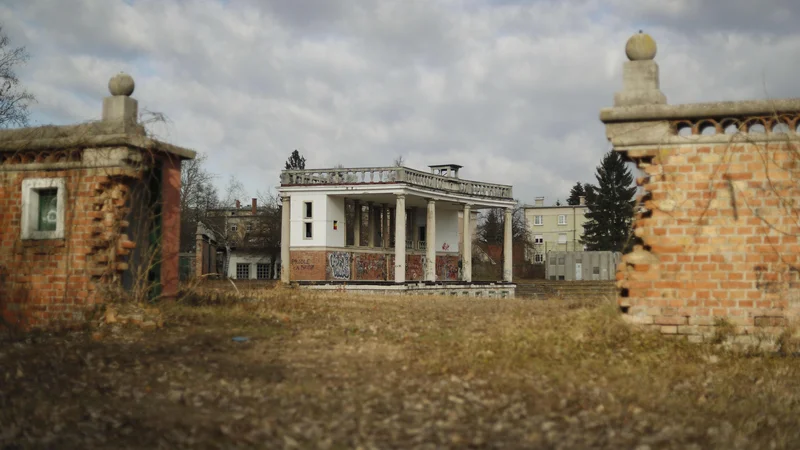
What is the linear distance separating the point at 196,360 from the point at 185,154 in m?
5.47

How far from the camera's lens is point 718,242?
9.80m

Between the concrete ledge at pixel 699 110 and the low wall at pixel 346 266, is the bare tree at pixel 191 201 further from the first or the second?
the concrete ledge at pixel 699 110

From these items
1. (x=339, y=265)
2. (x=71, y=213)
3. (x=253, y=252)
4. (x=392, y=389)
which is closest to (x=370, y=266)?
(x=339, y=265)

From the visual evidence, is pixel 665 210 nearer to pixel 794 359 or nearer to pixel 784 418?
Answer: pixel 794 359

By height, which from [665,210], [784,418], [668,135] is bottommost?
[784,418]

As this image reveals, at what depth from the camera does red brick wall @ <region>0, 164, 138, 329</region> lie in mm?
11469

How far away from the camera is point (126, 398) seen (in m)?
7.23

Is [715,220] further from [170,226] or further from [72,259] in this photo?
[72,259]

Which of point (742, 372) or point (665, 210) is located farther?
point (665, 210)

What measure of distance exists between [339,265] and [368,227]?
4274 mm

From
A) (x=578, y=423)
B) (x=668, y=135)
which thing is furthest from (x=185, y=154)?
(x=578, y=423)

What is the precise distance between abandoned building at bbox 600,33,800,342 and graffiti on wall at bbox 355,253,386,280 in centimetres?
3238

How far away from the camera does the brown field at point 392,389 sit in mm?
A: 6074

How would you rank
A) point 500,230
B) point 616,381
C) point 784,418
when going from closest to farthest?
point 784,418 < point 616,381 < point 500,230
